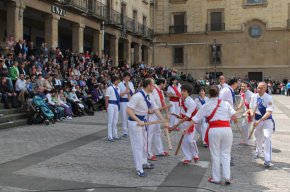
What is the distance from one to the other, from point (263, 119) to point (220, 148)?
186 cm

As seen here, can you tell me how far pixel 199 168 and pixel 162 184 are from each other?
1.53 m

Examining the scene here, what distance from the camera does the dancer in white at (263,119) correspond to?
870cm

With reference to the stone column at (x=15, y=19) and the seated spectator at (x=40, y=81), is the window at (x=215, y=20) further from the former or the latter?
the seated spectator at (x=40, y=81)

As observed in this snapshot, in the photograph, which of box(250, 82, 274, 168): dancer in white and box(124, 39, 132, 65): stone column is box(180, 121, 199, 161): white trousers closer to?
box(250, 82, 274, 168): dancer in white

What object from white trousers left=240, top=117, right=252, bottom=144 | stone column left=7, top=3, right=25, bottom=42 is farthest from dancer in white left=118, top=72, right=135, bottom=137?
stone column left=7, top=3, right=25, bottom=42

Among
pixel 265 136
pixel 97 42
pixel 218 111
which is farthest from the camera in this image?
pixel 97 42

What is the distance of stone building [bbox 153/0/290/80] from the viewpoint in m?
50.1

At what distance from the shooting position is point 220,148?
734 centimetres

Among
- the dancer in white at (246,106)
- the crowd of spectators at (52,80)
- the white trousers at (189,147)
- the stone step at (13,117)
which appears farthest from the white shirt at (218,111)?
the stone step at (13,117)

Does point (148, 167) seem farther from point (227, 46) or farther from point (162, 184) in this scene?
point (227, 46)

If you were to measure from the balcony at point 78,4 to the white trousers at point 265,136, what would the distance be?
1972 centimetres

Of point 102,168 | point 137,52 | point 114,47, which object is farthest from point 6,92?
point 137,52

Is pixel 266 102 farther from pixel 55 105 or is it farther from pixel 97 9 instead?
pixel 97 9

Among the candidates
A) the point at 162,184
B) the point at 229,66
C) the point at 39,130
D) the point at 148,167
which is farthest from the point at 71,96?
the point at 229,66
